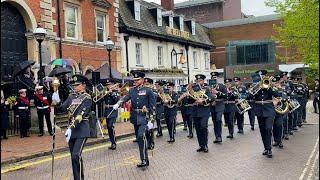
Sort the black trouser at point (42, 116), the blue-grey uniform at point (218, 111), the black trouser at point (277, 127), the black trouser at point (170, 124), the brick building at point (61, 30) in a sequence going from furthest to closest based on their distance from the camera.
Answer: the brick building at point (61, 30) < the black trouser at point (42, 116) < the black trouser at point (170, 124) < the blue-grey uniform at point (218, 111) < the black trouser at point (277, 127)

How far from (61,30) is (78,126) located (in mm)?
15241

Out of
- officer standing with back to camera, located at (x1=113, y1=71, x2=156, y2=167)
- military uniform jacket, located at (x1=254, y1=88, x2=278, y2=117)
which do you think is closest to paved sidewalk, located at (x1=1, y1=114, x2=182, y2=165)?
officer standing with back to camera, located at (x1=113, y1=71, x2=156, y2=167)

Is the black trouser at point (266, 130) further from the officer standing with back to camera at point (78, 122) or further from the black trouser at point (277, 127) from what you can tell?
the officer standing with back to camera at point (78, 122)

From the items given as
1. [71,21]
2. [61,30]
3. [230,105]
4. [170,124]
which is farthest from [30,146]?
[71,21]

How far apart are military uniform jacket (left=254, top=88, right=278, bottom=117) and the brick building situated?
11.9 metres

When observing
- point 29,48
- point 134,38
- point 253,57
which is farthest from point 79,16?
point 253,57

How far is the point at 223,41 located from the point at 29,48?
39362 mm

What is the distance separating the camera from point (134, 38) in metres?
30.5

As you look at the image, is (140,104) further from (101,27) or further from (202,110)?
(101,27)

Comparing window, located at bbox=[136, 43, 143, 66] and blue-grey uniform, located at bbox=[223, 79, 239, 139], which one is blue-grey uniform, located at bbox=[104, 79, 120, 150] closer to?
blue-grey uniform, located at bbox=[223, 79, 239, 139]

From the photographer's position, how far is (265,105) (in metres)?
11.5

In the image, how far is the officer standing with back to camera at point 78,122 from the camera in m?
8.16

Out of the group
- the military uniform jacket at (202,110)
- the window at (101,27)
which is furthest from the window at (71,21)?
the military uniform jacket at (202,110)

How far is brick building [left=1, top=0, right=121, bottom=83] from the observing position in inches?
790
